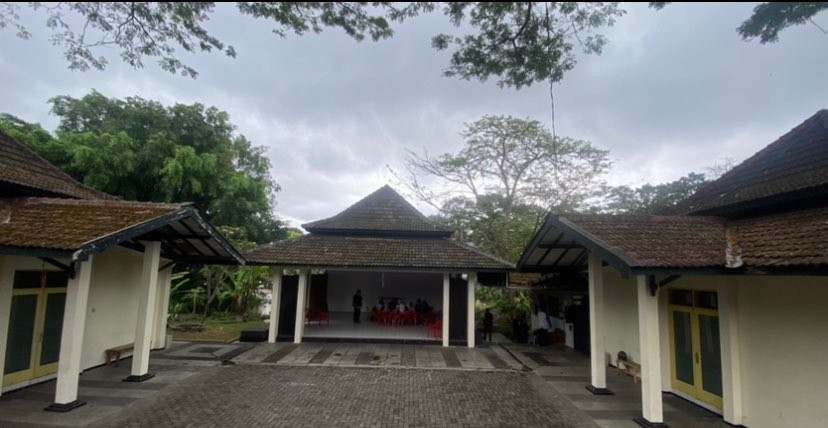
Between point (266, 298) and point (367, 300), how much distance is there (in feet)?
18.5

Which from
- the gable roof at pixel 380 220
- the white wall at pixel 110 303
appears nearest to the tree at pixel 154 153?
the gable roof at pixel 380 220

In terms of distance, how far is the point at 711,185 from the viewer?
955 cm

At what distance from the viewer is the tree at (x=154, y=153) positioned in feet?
59.9

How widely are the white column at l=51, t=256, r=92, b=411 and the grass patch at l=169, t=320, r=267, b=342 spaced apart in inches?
271

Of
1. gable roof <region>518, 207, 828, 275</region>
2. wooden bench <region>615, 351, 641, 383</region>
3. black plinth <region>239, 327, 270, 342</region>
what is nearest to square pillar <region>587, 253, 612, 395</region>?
wooden bench <region>615, 351, 641, 383</region>

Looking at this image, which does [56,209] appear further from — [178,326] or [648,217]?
[648,217]

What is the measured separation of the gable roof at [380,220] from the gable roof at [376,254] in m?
0.27

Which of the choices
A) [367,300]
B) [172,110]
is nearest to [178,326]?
[367,300]

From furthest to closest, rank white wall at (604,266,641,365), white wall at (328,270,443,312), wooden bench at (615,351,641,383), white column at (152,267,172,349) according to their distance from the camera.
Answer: white wall at (328,270,443,312) → white column at (152,267,172,349) → white wall at (604,266,641,365) → wooden bench at (615,351,641,383)

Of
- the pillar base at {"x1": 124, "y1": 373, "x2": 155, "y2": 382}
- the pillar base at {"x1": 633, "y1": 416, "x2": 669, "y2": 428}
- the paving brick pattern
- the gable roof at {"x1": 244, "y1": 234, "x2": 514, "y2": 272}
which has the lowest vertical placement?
the paving brick pattern

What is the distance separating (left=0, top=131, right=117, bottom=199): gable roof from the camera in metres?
7.77

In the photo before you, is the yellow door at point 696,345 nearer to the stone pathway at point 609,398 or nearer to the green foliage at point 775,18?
the stone pathway at point 609,398

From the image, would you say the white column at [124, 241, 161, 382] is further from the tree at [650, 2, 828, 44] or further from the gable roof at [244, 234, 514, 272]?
the tree at [650, 2, 828, 44]

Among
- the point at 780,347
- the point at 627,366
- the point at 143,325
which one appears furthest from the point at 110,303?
the point at 780,347
